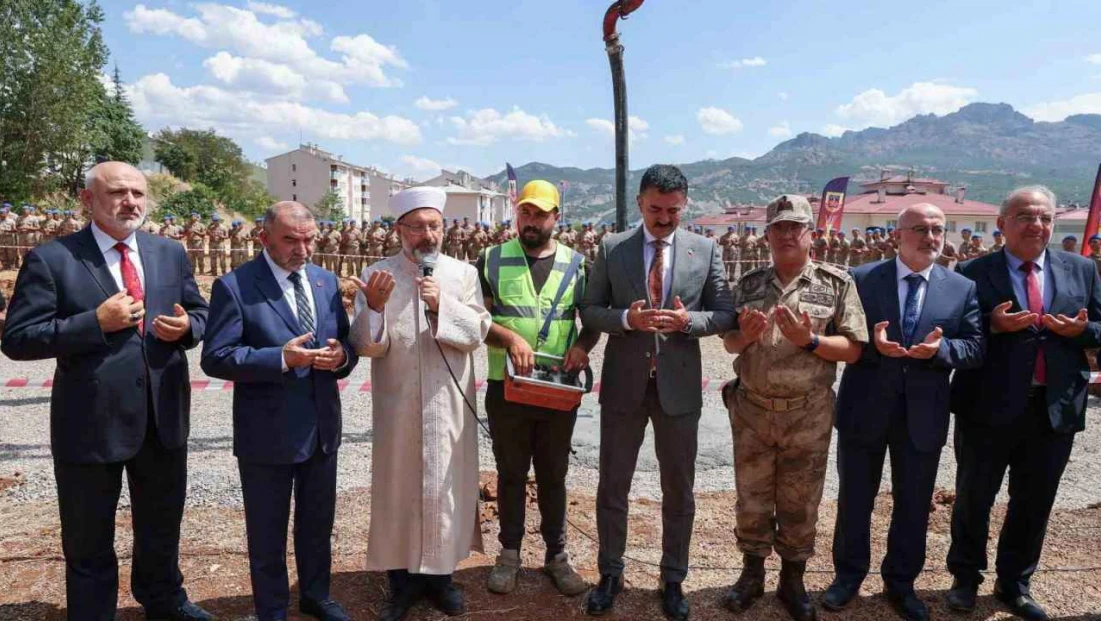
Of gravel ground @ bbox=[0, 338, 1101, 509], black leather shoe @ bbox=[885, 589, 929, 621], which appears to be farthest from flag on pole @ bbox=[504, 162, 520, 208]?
black leather shoe @ bbox=[885, 589, 929, 621]

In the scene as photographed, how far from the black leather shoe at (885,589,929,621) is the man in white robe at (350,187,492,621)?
2.24 m

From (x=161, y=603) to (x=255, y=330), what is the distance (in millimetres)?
1464

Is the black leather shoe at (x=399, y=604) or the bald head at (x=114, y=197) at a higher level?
the bald head at (x=114, y=197)

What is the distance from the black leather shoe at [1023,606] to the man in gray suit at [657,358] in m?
1.72

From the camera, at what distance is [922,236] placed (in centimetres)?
351

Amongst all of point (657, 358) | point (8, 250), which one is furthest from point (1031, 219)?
point (8, 250)

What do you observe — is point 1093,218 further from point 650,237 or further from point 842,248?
point 650,237

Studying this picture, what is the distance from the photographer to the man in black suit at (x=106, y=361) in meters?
2.94

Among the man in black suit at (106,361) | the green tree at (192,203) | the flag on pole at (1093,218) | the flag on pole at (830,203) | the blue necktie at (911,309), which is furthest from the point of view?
the green tree at (192,203)

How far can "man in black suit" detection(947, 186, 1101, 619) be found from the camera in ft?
11.5

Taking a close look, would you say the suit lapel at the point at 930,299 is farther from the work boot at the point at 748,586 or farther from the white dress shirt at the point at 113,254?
the white dress shirt at the point at 113,254

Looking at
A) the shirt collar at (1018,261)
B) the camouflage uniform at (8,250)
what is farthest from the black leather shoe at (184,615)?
the camouflage uniform at (8,250)

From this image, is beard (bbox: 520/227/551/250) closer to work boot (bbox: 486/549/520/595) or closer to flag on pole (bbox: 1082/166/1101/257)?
work boot (bbox: 486/549/520/595)

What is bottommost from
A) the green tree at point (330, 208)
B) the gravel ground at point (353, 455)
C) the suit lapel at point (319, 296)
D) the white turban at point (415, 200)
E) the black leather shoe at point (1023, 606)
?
the gravel ground at point (353, 455)
